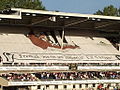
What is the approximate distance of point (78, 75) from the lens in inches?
1347

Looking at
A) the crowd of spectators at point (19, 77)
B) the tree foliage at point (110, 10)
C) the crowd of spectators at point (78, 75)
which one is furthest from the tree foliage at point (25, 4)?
the crowd of spectators at point (19, 77)

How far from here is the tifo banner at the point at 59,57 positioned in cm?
3462

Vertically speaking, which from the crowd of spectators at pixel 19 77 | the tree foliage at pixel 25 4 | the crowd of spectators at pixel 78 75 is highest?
the tree foliage at pixel 25 4

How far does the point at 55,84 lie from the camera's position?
31969mm

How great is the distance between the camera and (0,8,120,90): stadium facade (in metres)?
32.3

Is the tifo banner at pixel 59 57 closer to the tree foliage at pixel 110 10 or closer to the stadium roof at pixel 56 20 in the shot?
the stadium roof at pixel 56 20

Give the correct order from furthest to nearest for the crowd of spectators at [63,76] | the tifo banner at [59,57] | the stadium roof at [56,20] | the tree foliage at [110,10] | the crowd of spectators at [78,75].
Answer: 1. the tree foliage at [110,10]
2. the tifo banner at [59,57]
3. the stadium roof at [56,20]
4. the crowd of spectators at [78,75]
5. the crowd of spectators at [63,76]

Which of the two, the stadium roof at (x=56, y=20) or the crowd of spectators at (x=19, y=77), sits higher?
the stadium roof at (x=56, y=20)

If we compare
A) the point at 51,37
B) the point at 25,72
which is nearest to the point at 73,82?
the point at 25,72

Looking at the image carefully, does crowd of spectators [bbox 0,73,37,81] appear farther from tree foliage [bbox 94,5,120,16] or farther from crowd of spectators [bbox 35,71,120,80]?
tree foliage [bbox 94,5,120,16]

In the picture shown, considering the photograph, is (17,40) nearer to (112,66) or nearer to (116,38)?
(112,66)

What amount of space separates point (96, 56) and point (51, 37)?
5.09 metres

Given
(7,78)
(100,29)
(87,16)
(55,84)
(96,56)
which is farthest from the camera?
(100,29)

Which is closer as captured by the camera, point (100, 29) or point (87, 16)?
point (87, 16)
